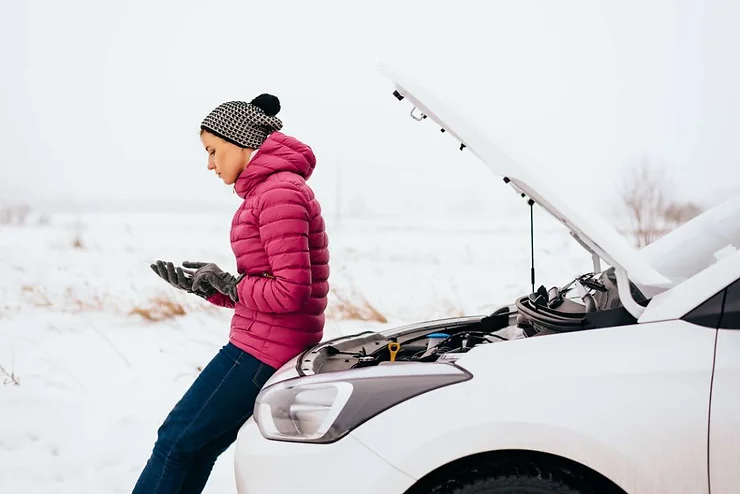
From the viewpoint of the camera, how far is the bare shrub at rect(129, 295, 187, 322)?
6215 mm

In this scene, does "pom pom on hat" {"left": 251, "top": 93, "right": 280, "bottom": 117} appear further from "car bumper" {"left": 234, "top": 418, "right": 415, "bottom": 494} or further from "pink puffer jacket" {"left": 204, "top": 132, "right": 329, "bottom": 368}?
"car bumper" {"left": 234, "top": 418, "right": 415, "bottom": 494}

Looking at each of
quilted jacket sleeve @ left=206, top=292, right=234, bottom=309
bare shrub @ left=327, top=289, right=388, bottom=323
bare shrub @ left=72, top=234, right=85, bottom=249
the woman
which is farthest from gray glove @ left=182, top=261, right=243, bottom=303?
bare shrub @ left=72, top=234, right=85, bottom=249

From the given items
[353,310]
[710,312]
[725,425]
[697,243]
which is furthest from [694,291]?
[353,310]

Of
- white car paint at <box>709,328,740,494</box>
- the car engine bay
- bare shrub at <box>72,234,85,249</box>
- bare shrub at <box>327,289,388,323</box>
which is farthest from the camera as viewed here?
bare shrub at <box>72,234,85,249</box>

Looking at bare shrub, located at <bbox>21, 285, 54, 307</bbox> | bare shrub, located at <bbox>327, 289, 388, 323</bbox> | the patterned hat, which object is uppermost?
the patterned hat

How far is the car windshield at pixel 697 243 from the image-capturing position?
2.17m

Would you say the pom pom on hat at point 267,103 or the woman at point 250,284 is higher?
the pom pom on hat at point 267,103

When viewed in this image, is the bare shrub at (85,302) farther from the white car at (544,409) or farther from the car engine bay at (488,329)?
the white car at (544,409)

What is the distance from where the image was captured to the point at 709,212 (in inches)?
94.7

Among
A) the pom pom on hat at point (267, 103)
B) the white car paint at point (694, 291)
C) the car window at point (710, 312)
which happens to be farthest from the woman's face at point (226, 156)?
the car window at point (710, 312)

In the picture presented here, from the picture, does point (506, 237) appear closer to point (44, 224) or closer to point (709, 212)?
point (44, 224)

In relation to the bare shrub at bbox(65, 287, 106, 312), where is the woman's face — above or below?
above

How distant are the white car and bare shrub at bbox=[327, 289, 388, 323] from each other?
423 centimetres

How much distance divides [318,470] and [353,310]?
447 cm
